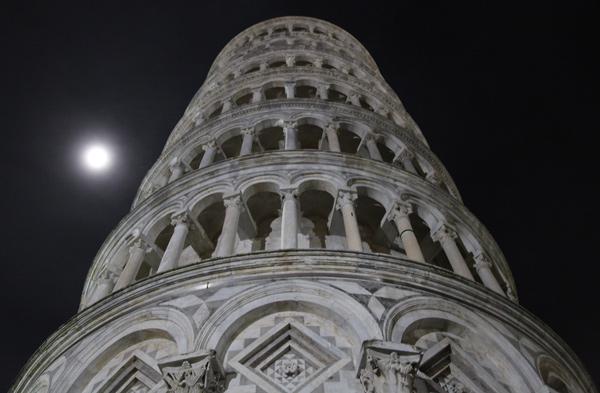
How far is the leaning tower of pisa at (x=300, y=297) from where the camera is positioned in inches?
383

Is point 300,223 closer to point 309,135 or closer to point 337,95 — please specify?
point 309,135

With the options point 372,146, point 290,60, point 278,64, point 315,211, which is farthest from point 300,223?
point 278,64

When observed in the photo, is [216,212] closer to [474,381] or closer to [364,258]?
[364,258]

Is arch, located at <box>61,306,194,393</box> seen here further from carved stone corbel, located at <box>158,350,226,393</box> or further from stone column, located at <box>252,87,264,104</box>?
stone column, located at <box>252,87,264,104</box>

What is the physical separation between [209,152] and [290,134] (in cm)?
237

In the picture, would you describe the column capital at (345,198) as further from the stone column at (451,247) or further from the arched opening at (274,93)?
the arched opening at (274,93)

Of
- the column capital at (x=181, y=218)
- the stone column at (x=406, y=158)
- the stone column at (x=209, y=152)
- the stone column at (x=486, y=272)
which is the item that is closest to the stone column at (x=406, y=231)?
the stone column at (x=486, y=272)

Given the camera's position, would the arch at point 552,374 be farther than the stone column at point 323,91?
No

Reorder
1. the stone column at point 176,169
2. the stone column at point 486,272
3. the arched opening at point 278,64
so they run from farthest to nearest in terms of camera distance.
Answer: the arched opening at point 278,64 < the stone column at point 176,169 < the stone column at point 486,272

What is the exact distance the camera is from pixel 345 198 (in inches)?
566

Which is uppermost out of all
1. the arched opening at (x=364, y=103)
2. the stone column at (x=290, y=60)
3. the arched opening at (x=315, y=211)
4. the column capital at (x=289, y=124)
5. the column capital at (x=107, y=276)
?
the stone column at (x=290, y=60)

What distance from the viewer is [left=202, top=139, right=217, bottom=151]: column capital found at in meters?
18.6

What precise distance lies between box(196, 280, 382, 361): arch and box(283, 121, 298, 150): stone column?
6.51m

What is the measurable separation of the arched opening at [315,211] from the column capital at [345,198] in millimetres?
1097
